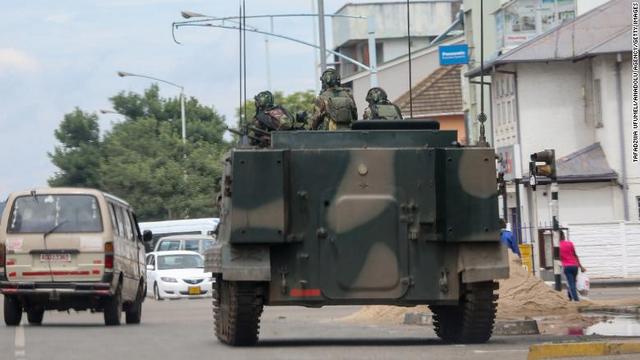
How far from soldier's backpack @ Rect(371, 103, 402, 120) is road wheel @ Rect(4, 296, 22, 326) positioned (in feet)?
24.7

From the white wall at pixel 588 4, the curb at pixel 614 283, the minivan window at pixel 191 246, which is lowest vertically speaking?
the curb at pixel 614 283

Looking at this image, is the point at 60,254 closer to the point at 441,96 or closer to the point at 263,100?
the point at 263,100

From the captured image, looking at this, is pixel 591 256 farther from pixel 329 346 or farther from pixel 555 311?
pixel 329 346

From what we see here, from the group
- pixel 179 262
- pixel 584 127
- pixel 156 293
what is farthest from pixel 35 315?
pixel 584 127

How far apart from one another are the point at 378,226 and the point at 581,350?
2.67 m

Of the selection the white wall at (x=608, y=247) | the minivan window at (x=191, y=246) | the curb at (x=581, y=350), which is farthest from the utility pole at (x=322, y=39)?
the curb at (x=581, y=350)

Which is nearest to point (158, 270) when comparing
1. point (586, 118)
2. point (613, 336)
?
point (586, 118)

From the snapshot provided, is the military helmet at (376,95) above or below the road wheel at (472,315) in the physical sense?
above

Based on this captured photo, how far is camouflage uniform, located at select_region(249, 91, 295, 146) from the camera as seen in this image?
17.7 metres

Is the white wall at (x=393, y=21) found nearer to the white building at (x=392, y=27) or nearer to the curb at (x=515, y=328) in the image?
the white building at (x=392, y=27)

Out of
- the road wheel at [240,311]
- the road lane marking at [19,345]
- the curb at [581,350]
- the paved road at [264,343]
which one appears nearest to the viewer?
the curb at [581,350]

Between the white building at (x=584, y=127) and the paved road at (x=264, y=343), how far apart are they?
20.3 meters

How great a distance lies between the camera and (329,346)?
16969mm

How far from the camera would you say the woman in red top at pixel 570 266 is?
30.8 m
